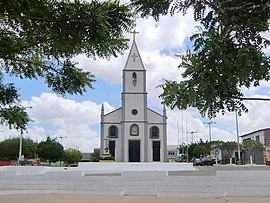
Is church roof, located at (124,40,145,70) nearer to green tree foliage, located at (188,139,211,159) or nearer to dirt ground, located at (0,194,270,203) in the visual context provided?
green tree foliage, located at (188,139,211,159)

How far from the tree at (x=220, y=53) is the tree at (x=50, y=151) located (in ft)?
157

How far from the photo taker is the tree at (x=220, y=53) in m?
2.83

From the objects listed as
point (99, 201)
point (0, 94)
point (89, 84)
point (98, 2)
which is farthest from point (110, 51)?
point (99, 201)

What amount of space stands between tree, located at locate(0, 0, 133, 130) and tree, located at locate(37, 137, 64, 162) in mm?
45295

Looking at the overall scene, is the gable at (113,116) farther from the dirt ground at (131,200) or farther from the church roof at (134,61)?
the dirt ground at (131,200)

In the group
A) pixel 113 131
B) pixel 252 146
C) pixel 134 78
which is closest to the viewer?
pixel 134 78

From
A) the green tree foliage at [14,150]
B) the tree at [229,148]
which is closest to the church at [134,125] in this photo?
the green tree foliage at [14,150]

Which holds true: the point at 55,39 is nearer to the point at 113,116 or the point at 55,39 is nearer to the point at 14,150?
the point at 113,116

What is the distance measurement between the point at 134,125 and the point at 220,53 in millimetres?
40462

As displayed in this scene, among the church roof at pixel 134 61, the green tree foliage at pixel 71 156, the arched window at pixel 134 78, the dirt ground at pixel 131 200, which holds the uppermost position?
the church roof at pixel 134 61

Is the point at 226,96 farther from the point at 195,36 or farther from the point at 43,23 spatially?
the point at 43,23

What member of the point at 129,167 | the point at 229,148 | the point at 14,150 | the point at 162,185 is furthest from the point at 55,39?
the point at 229,148

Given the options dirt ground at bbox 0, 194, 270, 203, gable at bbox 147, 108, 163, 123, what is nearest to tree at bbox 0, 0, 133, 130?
dirt ground at bbox 0, 194, 270, 203

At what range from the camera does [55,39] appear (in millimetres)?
4078
